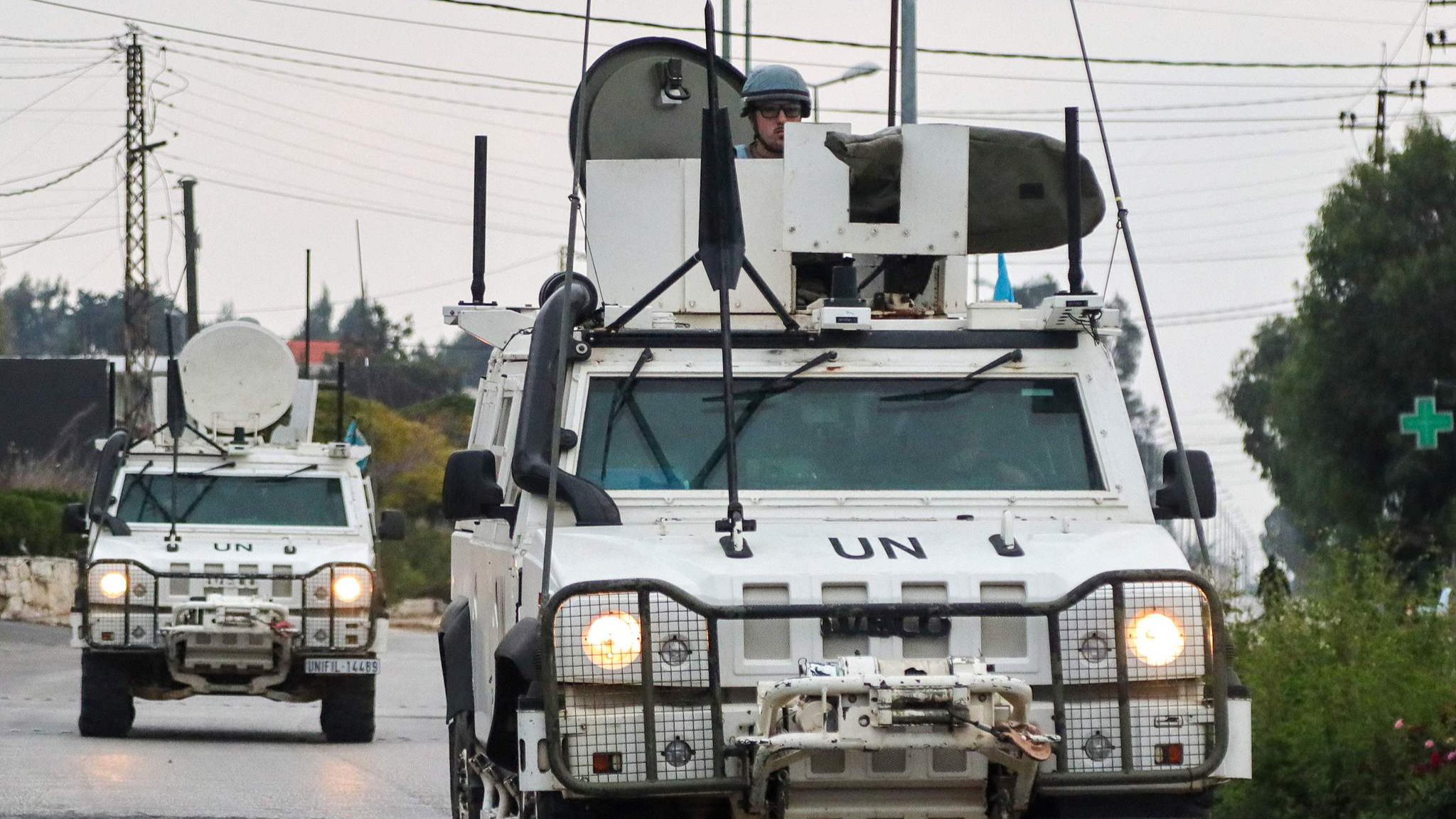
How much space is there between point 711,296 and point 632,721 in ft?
8.24

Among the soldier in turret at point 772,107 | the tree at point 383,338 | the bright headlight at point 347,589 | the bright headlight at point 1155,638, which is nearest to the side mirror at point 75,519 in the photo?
the bright headlight at point 347,589

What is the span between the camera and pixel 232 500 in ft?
59.5

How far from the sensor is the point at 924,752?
6.74 m

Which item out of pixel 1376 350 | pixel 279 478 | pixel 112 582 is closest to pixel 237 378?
pixel 279 478

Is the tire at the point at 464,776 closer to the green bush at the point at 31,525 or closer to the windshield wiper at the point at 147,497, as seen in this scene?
the windshield wiper at the point at 147,497

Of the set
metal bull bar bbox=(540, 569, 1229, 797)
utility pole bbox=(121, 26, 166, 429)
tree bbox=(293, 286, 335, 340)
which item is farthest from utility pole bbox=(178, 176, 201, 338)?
tree bbox=(293, 286, 335, 340)

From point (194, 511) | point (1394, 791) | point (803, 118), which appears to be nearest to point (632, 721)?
point (803, 118)

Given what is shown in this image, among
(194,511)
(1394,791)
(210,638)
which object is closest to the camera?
(1394,791)

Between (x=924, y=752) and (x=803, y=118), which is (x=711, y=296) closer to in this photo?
(x=803, y=118)

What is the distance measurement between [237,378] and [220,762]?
174 inches

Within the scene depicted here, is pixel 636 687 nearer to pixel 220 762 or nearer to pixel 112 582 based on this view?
pixel 220 762

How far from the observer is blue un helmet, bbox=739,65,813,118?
9.52 m

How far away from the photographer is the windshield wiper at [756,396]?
26.3ft

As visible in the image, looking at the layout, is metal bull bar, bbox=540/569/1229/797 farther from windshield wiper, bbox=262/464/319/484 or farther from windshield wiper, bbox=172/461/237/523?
windshield wiper, bbox=262/464/319/484
